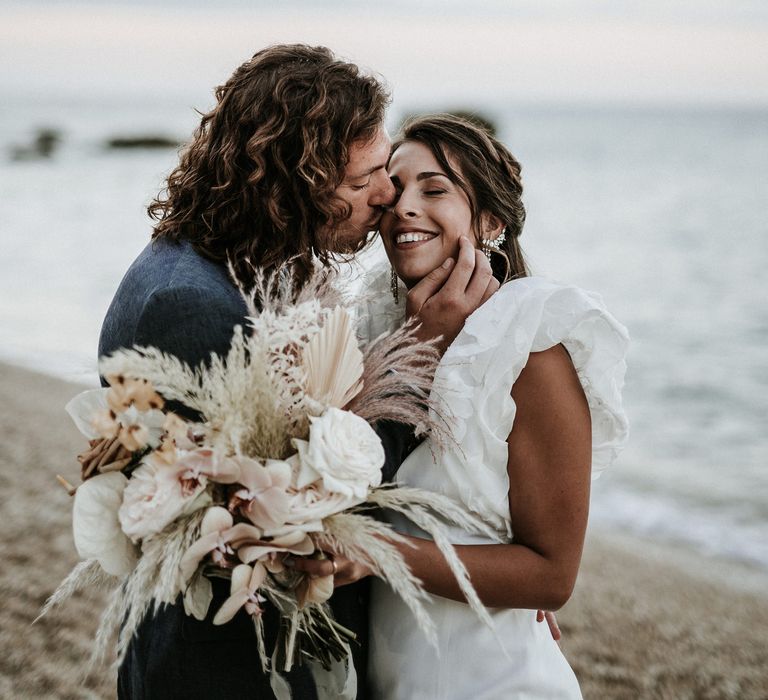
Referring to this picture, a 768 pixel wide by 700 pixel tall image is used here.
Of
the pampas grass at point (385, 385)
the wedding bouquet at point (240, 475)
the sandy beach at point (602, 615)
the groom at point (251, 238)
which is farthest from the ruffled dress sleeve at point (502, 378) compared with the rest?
the sandy beach at point (602, 615)

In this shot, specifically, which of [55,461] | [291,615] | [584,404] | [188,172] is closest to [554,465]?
[584,404]

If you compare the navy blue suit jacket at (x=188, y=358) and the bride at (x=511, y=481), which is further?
the bride at (x=511, y=481)

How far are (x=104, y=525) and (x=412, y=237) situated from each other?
1.47 metres

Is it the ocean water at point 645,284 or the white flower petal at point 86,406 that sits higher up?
the white flower petal at point 86,406

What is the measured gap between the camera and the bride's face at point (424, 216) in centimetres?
281

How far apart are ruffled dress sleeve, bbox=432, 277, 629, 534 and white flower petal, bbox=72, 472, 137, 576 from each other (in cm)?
85

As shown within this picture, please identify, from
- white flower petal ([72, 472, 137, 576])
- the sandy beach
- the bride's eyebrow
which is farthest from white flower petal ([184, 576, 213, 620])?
the sandy beach

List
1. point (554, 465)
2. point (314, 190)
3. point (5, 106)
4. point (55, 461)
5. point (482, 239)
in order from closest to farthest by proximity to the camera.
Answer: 1. point (554, 465)
2. point (314, 190)
3. point (482, 239)
4. point (55, 461)
5. point (5, 106)

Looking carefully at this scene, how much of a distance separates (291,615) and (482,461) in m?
0.66

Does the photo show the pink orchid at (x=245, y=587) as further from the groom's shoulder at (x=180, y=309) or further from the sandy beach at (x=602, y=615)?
the sandy beach at (x=602, y=615)

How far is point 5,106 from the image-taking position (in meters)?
124

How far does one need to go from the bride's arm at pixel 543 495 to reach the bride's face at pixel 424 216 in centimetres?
71

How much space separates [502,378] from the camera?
225 centimetres

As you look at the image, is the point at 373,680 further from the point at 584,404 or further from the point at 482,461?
the point at 584,404
